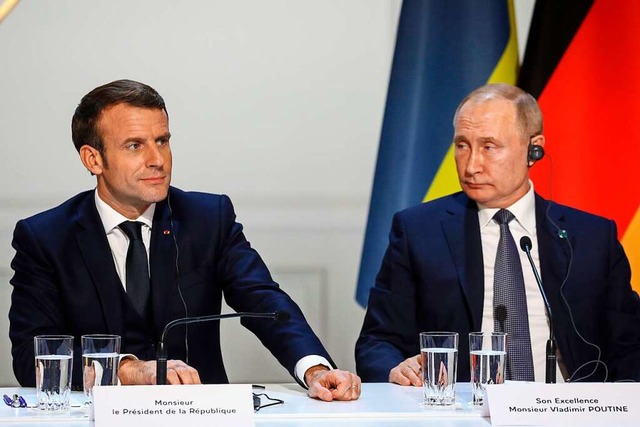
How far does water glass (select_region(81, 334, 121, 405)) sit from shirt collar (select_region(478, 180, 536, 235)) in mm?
1456

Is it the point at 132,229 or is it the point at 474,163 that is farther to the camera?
the point at 474,163

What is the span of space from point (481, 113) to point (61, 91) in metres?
1.98

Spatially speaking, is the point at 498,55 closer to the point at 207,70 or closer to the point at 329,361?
the point at 207,70

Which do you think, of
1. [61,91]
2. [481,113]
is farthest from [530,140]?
[61,91]

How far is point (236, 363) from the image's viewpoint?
4.73 m

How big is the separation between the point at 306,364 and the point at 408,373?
277 mm

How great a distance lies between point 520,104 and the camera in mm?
3434

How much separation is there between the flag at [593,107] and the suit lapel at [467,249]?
1.18 metres

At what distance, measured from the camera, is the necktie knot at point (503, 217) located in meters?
3.41

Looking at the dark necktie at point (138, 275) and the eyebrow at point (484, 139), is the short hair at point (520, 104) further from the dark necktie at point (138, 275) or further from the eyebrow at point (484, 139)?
the dark necktie at point (138, 275)

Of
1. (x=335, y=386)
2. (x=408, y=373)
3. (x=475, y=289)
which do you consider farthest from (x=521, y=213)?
(x=335, y=386)

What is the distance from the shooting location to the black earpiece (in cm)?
340

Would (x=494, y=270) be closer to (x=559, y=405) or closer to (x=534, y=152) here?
(x=534, y=152)

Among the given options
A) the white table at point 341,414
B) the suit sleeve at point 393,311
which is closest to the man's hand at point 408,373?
the white table at point 341,414
